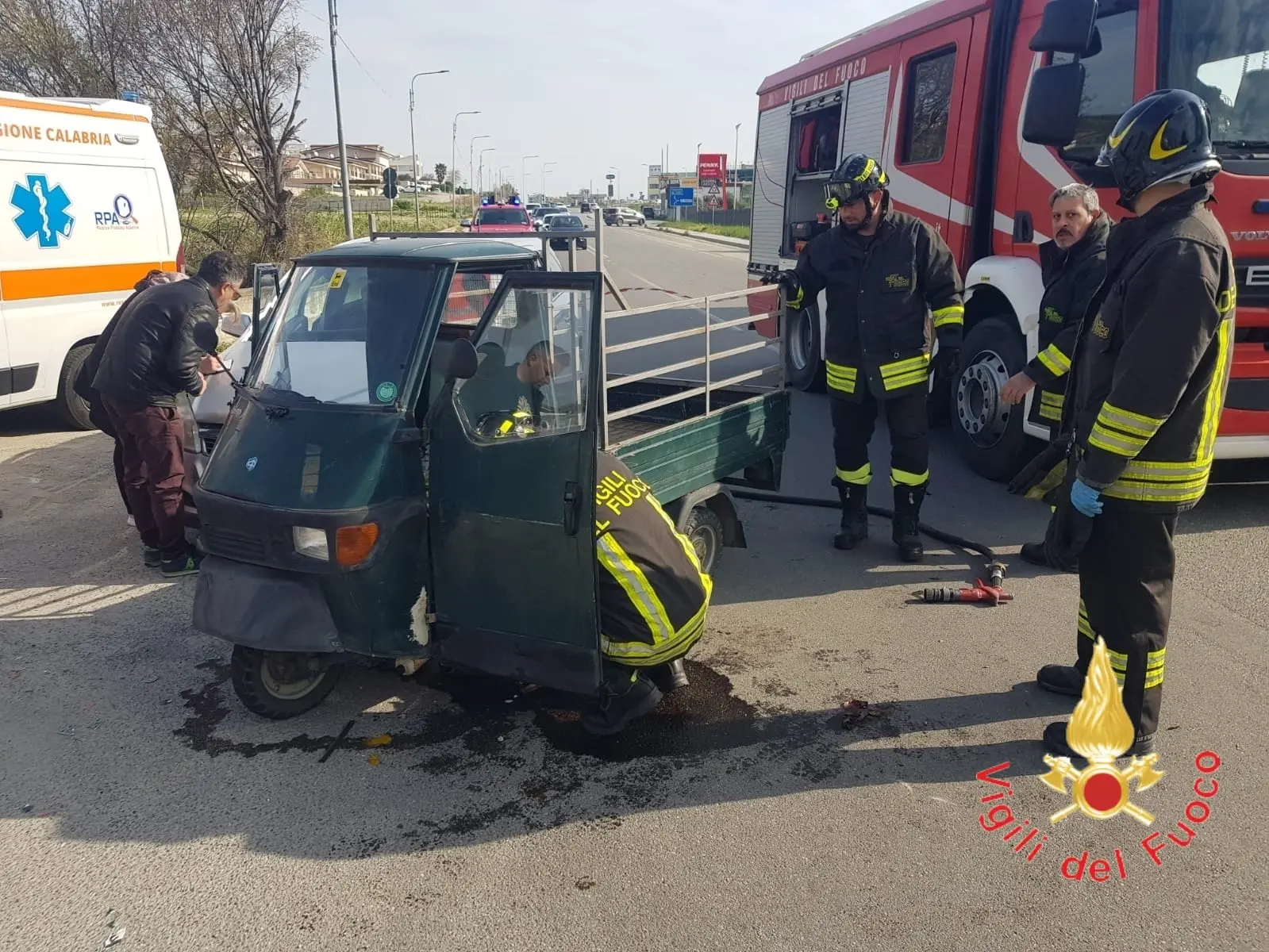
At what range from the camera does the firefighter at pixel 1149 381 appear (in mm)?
2906

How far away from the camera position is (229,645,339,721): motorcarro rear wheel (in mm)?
3637

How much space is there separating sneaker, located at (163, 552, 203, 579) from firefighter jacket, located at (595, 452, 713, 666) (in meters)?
3.08

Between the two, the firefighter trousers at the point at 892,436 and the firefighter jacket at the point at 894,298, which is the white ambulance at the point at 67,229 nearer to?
the firefighter jacket at the point at 894,298

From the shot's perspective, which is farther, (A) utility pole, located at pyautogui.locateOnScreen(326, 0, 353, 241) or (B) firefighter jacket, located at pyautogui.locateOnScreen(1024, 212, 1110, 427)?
(A) utility pole, located at pyautogui.locateOnScreen(326, 0, 353, 241)

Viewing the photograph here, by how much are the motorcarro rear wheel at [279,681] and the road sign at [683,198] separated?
70.1 metres

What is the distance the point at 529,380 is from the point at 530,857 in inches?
65.3

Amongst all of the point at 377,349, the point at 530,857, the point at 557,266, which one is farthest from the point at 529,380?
the point at 530,857

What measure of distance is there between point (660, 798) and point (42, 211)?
761 centimetres

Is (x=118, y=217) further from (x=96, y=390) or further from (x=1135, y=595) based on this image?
(x=1135, y=595)

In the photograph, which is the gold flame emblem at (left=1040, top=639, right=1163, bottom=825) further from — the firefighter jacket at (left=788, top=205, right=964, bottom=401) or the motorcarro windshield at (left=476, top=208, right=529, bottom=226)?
the motorcarro windshield at (left=476, top=208, right=529, bottom=226)

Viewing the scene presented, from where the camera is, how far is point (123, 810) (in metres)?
3.21

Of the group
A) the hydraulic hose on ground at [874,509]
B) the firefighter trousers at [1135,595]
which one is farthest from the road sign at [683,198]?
the firefighter trousers at [1135,595]

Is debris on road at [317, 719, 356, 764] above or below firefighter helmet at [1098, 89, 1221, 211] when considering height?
below

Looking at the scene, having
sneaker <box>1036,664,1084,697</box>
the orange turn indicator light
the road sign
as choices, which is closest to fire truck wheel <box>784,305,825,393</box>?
sneaker <box>1036,664,1084,697</box>
